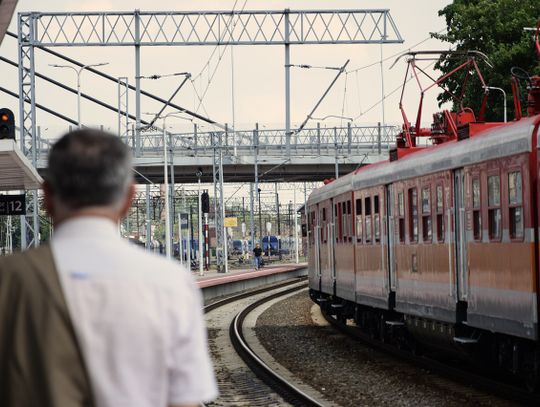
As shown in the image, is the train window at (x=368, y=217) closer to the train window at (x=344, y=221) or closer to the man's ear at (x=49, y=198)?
the train window at (x=344, y=221)

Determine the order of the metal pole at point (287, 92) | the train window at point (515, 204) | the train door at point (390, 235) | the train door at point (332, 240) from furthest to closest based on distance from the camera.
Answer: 1. the metal pole at point (287, 92)
2. the train door at point (332, 240)
3. the train door at point (390, 235)
4. the train window at point (515, 204)

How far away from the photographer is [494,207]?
14688 mm

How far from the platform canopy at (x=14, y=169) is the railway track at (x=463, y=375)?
713cm

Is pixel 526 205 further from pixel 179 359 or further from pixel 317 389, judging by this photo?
pixel 179 359

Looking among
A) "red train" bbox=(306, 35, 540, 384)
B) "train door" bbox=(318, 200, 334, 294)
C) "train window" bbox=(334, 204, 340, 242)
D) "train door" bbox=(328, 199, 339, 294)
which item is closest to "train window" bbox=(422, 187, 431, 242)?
"red train" bbox=(306, 35, 540, 384)


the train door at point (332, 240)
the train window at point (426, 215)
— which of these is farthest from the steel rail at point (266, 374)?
the train window at point (426, 215)

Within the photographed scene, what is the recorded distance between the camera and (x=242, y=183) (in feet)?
321

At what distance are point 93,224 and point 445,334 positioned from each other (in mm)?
14369

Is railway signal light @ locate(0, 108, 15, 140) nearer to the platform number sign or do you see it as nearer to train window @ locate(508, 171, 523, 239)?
the platform number sign

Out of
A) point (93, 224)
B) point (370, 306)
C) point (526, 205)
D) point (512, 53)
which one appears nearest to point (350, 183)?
point (370, 306)

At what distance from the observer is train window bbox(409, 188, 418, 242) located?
19.2 metres

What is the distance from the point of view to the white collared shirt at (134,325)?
3.47 metres

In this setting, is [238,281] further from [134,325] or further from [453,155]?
[134,325]

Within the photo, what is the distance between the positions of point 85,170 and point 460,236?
43.0 feet
